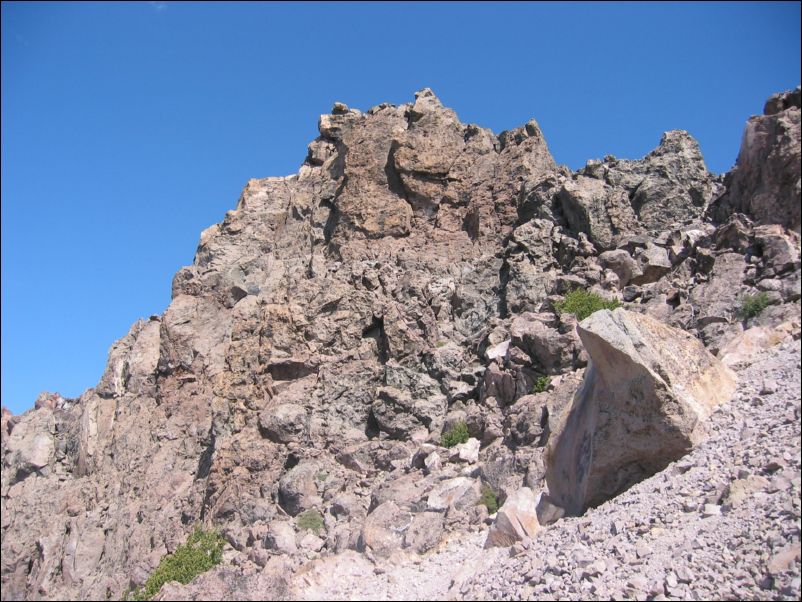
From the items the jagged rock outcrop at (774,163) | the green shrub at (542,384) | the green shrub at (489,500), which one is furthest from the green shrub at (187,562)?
the jagged rock outcrop at (774,163)

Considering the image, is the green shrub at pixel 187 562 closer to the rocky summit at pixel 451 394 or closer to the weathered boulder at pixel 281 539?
the rocky summit at pixel 451 394

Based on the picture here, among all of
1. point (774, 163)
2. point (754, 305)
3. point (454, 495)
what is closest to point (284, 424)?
point (454, 495)

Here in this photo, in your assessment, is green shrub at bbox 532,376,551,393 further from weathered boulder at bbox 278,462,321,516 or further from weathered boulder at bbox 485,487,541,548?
weathered boulder at bbox 278,462,321,516

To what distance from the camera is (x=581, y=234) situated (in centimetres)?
2822

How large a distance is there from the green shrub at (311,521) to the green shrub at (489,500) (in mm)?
5204

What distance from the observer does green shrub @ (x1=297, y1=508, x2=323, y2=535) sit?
2125cm

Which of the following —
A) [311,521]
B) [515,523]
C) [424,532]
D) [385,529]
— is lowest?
[515,523]

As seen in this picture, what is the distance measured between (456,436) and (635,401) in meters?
9.06

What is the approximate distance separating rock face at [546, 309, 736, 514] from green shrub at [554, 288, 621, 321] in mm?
7774

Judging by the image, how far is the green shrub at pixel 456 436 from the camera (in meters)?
22.6

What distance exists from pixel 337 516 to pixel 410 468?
8.63ft

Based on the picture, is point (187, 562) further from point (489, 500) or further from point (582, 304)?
point (582, 304)

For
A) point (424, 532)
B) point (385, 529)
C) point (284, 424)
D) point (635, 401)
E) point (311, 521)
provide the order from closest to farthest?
point (635, 401) < point (424, 532) < point (385, 529) < point (311, 521) < point (284, 424)

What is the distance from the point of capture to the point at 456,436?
22.7 m
